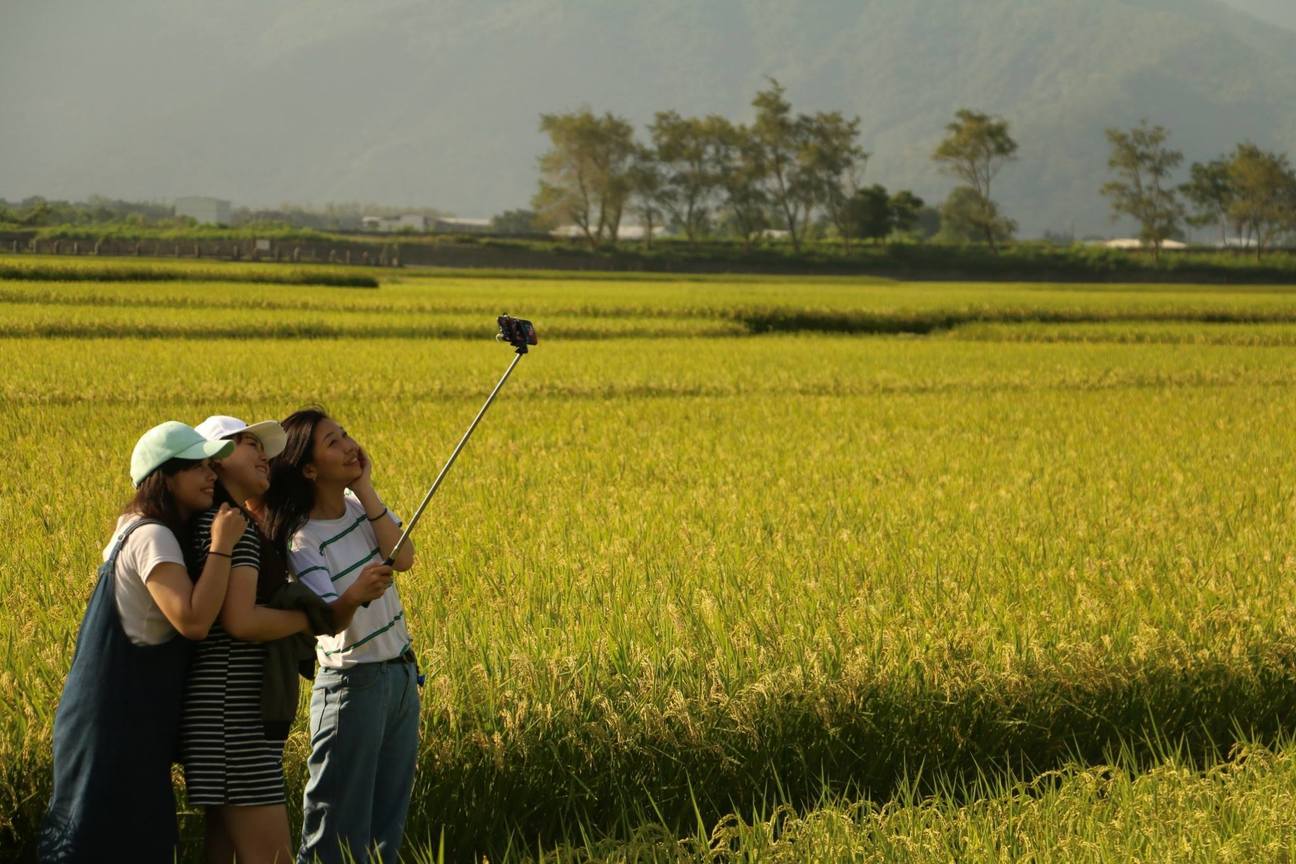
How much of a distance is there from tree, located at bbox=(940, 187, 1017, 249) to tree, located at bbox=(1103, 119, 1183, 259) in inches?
324

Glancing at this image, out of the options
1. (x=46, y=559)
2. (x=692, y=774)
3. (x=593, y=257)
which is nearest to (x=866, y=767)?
(x=692, y=774)

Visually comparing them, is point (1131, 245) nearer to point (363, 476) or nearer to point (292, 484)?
point (363, 476)

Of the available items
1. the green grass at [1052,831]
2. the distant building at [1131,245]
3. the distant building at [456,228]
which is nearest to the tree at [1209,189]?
the distant building at [1131,245]

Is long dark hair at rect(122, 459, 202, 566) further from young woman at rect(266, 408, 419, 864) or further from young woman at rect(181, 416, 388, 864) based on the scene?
young woman at rect(266, 408, 419, 864)

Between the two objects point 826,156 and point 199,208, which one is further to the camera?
point 199,208

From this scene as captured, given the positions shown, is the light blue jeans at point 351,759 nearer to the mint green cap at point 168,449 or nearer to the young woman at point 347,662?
the young woman at point 347,662

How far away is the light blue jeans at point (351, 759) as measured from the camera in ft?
12.2

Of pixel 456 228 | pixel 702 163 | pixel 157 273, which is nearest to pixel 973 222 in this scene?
pixel 702 163

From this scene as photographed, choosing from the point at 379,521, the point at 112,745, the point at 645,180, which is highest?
the point at 645,180

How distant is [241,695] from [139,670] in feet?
0.84

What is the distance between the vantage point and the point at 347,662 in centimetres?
375

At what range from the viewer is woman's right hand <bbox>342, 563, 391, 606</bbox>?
3531 millimetres

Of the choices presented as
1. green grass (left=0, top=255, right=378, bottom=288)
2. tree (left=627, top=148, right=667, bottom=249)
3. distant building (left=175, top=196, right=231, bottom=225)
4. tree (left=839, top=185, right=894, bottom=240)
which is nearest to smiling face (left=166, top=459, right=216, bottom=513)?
green grass (left=0, top=255, right=378, bottom=288)

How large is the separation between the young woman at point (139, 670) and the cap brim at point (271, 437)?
7.4 inches
